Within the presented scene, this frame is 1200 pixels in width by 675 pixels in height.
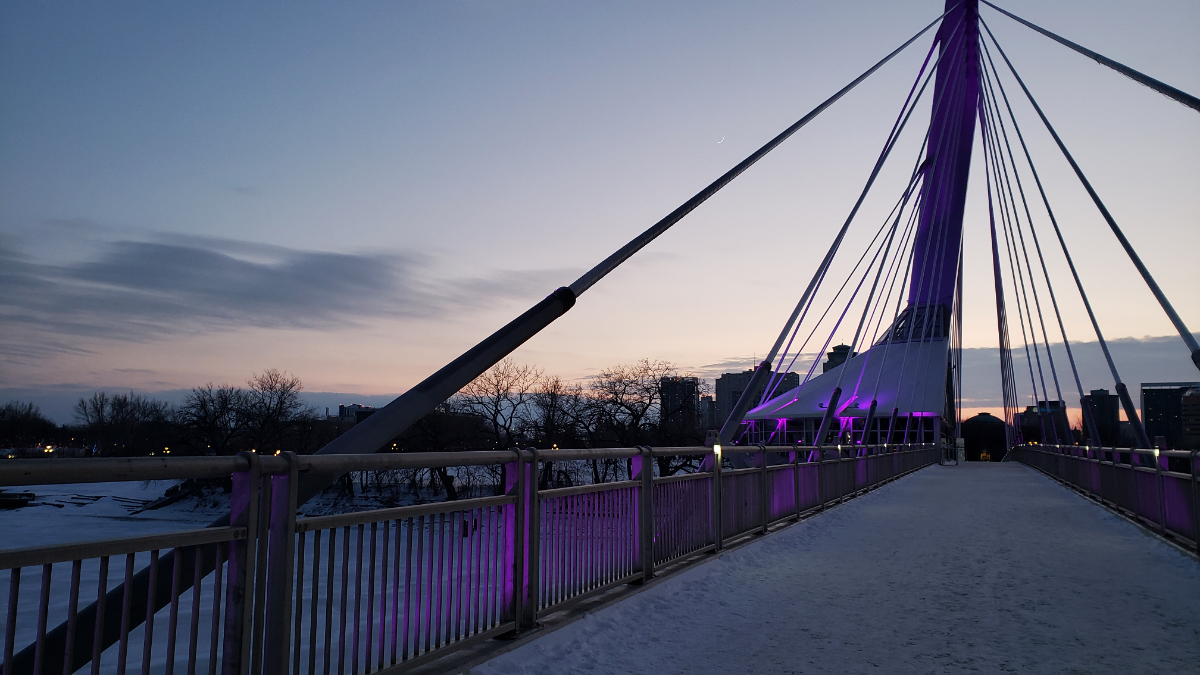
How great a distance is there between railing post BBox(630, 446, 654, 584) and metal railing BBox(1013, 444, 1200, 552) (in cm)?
631

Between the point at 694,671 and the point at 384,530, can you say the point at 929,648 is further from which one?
the point at 384,530

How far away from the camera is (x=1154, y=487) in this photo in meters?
12.0

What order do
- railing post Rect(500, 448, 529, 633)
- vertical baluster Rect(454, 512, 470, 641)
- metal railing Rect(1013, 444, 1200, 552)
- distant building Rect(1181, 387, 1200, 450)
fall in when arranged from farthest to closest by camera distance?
distant building Rect(1181, 387, 1200, 450)
metal railing Rect(1013, 444, 1200, 552)
railing post Rect(500, 448, 529, 633)
vertical baluster Rect(454, 512, 470, 641)

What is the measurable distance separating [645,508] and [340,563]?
3.08 m

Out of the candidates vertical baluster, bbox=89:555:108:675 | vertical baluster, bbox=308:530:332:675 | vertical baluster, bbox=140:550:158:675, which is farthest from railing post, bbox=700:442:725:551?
vertical baluster, bbox=89:555:108:675

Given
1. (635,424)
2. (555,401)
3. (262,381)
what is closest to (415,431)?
(555,401)

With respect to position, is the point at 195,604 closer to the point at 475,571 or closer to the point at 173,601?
the point at 173,601

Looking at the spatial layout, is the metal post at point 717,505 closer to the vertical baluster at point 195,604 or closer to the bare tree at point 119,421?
the vertical baluster at point 195,604

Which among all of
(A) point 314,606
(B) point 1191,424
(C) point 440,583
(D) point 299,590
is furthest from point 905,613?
(B) point 1191,424

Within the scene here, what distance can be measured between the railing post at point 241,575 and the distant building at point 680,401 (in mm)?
56926

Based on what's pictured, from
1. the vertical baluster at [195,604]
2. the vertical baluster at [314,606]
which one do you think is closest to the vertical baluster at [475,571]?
the vertical baluster at [314,606]

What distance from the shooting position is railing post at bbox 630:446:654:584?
765cm

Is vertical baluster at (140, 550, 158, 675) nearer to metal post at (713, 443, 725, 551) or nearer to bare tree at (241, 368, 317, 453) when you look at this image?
metal post at (713, 443, 725, 551)

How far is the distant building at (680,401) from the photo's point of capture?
2445 inches
